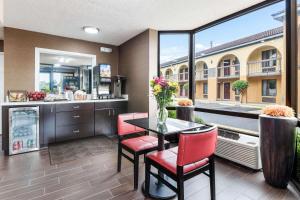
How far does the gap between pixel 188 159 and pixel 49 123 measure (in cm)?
321

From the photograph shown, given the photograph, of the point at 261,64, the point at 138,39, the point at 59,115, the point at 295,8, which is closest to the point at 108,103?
the point at 59,115

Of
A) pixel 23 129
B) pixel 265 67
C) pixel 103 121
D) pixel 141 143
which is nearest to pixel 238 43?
pixel 265 67

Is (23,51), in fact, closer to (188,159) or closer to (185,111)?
(185,111)

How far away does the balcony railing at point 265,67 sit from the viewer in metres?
2.45

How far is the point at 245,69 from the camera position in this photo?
2818 millimetres

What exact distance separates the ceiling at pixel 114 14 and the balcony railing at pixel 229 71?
→ 37.0 inches

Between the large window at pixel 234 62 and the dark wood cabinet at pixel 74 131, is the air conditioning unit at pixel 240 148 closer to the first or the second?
the large window at pixel 234 62

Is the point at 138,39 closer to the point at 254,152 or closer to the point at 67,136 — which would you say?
the point at 67,136

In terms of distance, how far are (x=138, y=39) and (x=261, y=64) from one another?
8.47 ft

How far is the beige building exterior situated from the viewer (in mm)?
2449

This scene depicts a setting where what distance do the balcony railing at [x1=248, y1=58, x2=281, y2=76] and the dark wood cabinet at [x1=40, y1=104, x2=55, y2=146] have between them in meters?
3.87

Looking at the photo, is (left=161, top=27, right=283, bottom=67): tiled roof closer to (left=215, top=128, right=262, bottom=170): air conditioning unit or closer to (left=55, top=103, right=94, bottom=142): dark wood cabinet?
(left=215, top=128, right=262, bottom=170): air conditioning unit

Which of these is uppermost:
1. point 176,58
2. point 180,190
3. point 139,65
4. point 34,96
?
point 176,58

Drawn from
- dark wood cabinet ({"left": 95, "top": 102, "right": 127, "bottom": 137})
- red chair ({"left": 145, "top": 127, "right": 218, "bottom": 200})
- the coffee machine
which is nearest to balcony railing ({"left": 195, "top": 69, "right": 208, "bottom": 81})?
the coffee machine
